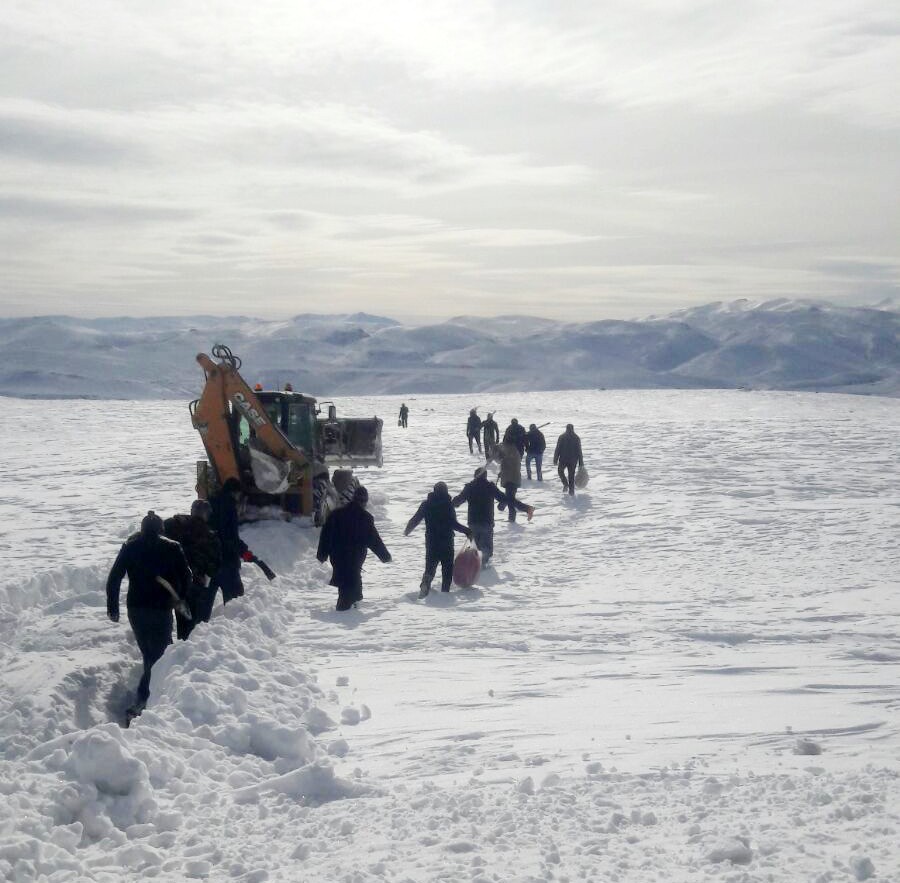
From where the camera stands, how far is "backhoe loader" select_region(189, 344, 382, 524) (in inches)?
522

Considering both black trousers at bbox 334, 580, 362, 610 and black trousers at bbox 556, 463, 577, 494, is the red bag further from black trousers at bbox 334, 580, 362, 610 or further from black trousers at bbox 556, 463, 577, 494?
black trousers at bbox 556, 463, 577, 494

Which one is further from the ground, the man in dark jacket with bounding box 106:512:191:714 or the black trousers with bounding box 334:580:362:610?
the man in dark jacket with bounding box 106:512:191:714

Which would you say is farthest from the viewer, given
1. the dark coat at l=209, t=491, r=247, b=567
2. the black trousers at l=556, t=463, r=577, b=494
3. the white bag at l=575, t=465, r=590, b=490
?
the white bag at l=575, t=465, r=590, b=490

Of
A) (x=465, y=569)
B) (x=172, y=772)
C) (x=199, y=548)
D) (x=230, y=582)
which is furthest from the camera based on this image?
(x=465, y=569)

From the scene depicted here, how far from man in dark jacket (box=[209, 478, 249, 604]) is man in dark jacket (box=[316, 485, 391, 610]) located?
36.1 inches

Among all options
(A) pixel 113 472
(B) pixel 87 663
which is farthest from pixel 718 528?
(A) pixel 113 472

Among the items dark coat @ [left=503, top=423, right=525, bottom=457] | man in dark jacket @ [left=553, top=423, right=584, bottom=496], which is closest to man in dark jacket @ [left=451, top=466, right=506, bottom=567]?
dark coat @ [left=503, top=423, right=525, bottom=457]

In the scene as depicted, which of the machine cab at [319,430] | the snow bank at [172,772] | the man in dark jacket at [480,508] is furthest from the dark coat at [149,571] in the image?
the machine cab at [319,430]

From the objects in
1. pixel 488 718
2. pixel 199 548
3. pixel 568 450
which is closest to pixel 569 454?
pixel 568 450

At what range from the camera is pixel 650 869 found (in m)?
3.99

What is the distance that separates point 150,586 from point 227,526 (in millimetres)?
2247

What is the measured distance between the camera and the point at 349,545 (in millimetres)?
9773

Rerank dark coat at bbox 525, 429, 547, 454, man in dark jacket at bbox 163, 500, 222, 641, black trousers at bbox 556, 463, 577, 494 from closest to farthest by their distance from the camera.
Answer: man in dark jacket at bbox 163, 500, 222, 641, black trousers at bbox 556, 463, 577, 494, dark coat at bbox 525, 429, 547, 454

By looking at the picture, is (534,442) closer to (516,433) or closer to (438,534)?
(516,433)
